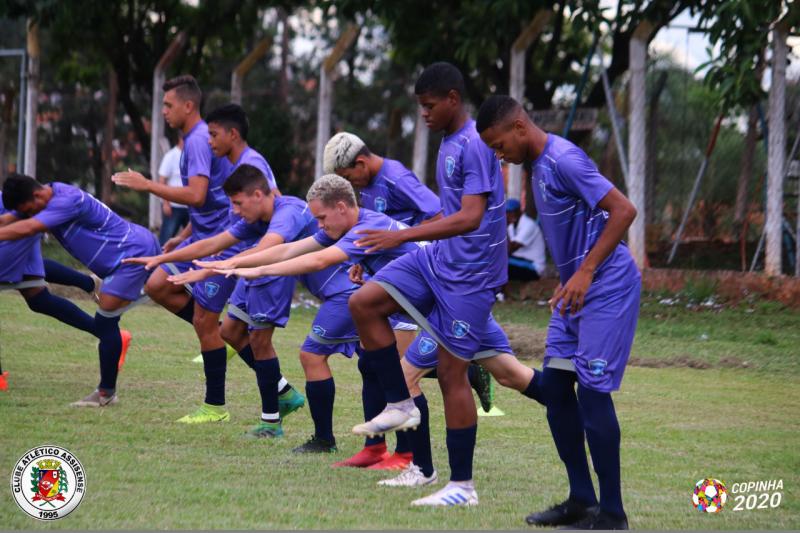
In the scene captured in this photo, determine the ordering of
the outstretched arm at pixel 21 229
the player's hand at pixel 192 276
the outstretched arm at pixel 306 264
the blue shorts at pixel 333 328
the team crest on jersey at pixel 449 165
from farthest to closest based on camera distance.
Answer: the outstretched arm at pixel 21 229, the blue shorts at pixel 333 328, the player's hand at pixel 192 276, the outstretched arm at pixel 306 264, the team crest on jersey at pixel 449 165

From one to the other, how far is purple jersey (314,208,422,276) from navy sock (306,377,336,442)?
743 millimetres

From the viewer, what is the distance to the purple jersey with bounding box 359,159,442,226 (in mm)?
7359

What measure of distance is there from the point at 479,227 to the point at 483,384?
200 cm

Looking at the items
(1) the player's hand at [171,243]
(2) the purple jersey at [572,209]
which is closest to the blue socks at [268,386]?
(1) the player's hand at [171,243]

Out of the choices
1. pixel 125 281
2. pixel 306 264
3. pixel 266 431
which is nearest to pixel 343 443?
pixel 266 431

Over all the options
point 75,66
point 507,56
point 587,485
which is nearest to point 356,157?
point 587,485

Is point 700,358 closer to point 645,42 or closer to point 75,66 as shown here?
point 645,42

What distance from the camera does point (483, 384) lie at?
780cm

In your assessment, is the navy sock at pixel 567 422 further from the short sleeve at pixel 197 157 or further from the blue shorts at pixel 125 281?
the blue shorts at pixel 125 281

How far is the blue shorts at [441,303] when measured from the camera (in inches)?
236

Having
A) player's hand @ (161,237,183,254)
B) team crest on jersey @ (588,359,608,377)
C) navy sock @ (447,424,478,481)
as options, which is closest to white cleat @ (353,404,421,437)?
navy sock @ (447,424,478,481)

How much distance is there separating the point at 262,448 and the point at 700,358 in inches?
217

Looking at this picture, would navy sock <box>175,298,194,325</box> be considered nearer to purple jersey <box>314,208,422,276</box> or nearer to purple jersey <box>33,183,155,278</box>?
purple jersey <box>33,183,155,278</box>

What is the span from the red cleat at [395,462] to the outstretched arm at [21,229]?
3194mm
